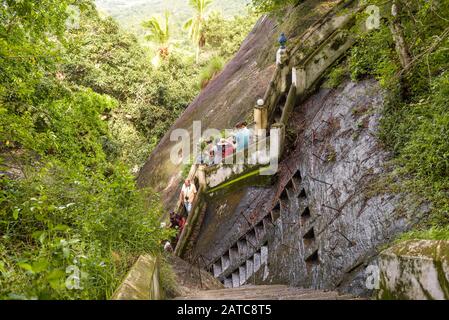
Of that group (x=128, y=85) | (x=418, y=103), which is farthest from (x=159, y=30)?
(x=418, y=103)

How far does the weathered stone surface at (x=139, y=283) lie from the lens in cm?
322

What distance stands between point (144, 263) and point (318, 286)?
390 cm

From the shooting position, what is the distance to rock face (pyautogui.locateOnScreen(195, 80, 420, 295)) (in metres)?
6.73

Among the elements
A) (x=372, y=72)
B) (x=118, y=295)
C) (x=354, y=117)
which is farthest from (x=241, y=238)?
(x=118, y=295)

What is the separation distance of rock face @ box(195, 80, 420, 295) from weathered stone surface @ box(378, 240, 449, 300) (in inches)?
79.6

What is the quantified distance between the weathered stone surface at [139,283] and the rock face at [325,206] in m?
3.26

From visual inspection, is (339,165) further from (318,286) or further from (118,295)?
(118,295)

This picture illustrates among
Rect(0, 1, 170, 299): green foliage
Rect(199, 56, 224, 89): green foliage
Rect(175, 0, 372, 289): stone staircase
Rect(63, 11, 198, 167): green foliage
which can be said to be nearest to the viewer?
Rect(0, 1, 170, 299): green foliage

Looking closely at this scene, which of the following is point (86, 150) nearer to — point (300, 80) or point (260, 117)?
point (260, 117)

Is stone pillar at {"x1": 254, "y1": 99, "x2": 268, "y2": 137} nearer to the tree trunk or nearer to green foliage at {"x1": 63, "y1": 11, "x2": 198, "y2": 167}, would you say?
the tree trunk

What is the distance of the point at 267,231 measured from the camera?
392 inches

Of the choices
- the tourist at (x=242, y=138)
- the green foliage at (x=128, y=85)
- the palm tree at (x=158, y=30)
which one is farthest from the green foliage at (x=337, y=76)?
the palm tree at (x=158, y=30)

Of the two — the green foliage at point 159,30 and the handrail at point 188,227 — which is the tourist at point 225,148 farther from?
the green foliage at point 159,30

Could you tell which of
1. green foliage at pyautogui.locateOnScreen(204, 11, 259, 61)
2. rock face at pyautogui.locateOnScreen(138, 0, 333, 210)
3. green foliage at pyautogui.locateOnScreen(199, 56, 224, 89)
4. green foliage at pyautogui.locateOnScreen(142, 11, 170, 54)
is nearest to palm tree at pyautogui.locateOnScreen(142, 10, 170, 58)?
green foliage at pyautogui.locateOnScreen(142, 11, 170, 54)
